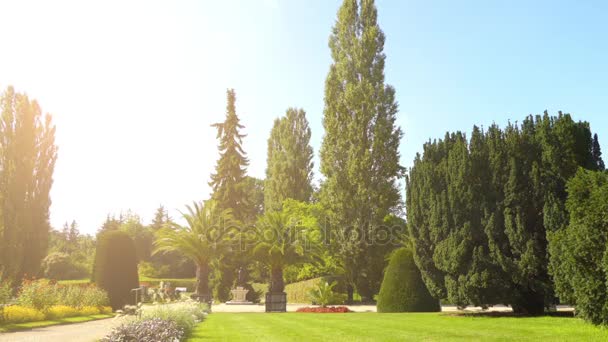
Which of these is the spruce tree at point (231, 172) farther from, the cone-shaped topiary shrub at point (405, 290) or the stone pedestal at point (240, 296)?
the cone-shaped topiary shrub at point (405, 290)

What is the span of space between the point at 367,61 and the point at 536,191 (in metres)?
24.0

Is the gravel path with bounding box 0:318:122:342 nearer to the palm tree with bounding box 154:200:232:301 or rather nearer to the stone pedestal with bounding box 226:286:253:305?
the palm tree with bounding box 154:200:232:301

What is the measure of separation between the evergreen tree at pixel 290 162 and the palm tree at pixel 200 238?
18255mm

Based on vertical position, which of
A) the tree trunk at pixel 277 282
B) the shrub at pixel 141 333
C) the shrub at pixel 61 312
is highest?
the tree trunk at pixel 277 282

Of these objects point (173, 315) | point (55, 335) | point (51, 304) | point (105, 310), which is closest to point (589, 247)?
point (173, 315)

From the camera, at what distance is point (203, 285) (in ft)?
110

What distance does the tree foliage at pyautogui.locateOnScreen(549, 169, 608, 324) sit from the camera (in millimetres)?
13148

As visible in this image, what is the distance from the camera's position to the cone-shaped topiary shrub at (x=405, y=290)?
24.7 meters

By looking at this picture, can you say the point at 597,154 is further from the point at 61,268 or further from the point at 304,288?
the point at 61,268

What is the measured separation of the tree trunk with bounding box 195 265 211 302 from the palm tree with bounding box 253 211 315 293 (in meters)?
3.90

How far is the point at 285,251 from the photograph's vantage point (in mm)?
33344

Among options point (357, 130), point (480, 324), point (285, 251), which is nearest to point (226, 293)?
point (285, 251)

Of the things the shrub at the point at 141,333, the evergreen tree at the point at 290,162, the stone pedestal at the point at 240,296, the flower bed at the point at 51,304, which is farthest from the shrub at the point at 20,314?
the evergreen tree at the point at 290,162

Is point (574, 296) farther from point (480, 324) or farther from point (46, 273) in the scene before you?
point (46, 273)
